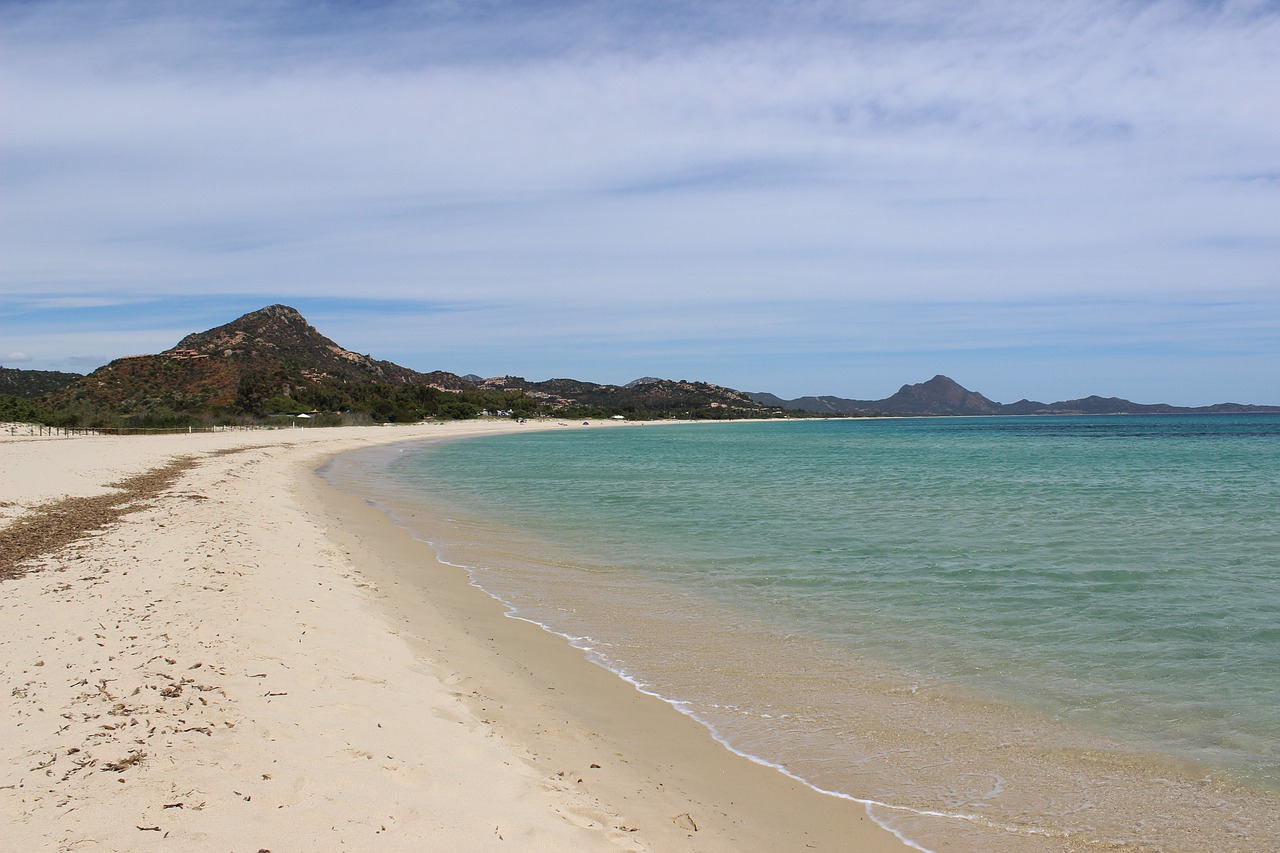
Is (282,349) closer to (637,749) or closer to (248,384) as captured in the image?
(248,384)

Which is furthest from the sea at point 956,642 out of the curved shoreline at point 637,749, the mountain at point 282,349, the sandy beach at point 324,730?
the mountain at point 282,349

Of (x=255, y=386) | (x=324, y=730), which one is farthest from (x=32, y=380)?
(x=324, y=730)

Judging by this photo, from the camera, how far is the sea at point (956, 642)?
4.73 m

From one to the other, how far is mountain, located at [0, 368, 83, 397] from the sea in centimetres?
9802

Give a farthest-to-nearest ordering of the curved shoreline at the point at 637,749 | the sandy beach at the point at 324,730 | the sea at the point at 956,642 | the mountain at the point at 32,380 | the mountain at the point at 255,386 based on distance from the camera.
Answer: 1. the mountain at the point at 32,380
2. the mountain at the point at 255,386
3. the sea at the point at 956,642
4. the curved shoreline at the point at 637,749
5. the sandy beach at the point at 324,730

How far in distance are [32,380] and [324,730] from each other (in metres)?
118

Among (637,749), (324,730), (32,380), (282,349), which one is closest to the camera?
(324,730)

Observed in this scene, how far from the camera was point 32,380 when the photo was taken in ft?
319

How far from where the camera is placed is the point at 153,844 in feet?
10.3

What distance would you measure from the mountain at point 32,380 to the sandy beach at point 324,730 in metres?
103

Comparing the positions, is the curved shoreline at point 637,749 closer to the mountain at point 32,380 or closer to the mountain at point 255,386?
the mountain at point 255,386

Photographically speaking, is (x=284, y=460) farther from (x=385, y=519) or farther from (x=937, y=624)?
(x=937, y=624)

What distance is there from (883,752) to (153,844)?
4.20m

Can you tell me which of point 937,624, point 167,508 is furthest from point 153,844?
point 167,508
